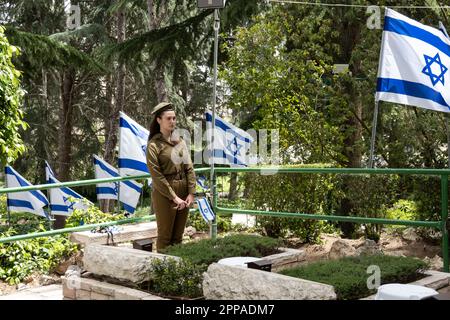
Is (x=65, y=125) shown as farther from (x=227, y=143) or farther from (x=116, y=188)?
A: (x=227, y=143)

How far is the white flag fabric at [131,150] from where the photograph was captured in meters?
7.40

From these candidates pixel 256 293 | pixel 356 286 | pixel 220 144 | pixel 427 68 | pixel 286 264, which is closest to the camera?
pixel 256 293

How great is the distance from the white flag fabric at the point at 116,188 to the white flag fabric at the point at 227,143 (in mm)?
1260

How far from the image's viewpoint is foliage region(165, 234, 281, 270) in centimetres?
478

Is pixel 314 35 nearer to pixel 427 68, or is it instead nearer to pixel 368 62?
pixel 368 62

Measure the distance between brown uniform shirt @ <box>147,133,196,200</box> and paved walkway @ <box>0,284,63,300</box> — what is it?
1305 millimetres

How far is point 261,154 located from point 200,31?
321 centimetres

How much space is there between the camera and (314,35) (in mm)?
11008

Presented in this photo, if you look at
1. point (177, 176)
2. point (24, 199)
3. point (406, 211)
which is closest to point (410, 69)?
point (177, 176)

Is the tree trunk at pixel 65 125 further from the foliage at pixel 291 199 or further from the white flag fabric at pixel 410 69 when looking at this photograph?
the white flag fabric at pixel 410 69

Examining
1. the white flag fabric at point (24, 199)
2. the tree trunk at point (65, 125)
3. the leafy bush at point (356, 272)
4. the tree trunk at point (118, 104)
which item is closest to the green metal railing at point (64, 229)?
the leafy bush at point (356, 272)

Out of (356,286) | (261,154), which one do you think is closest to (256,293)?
(356,286)

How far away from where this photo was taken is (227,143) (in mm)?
8547

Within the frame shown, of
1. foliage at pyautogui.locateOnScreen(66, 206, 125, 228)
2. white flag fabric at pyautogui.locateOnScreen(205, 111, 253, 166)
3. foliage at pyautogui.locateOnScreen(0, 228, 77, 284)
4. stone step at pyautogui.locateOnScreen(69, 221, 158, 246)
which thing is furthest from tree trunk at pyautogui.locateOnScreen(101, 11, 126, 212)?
foliage at pyautogui.locateOnScreen(0, 228, 77, 284)
